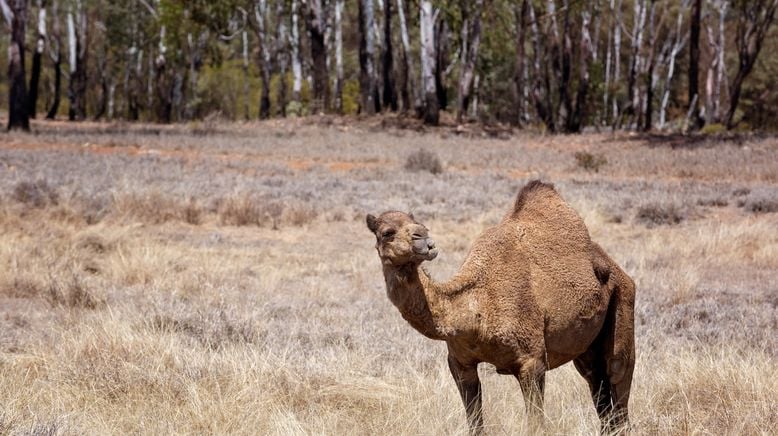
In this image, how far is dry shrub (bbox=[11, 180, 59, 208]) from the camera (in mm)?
13976

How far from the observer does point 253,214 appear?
46.3ft

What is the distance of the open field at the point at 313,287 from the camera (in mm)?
5336

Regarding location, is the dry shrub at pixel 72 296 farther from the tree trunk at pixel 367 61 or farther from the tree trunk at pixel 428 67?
the tree trunk at pixel 367 61

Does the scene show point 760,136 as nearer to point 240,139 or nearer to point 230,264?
point 240,139

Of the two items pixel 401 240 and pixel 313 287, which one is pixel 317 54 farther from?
pixel 401 240

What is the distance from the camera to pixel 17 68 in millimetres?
27219

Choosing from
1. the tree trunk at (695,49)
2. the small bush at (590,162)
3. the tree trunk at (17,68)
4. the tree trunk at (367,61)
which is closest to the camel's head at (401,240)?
the small bush at (590,162)

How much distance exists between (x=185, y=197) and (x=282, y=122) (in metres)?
18.0

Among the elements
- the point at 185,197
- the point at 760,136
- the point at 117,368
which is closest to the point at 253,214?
the point at 185,197

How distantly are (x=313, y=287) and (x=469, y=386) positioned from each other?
5.60 metres

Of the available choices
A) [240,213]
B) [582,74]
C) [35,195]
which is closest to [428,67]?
[582,74]

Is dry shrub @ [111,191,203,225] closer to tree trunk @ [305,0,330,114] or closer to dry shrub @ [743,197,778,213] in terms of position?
dry shrub @ [743,197,778,213]

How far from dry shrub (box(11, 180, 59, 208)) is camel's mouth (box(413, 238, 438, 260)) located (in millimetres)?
11445

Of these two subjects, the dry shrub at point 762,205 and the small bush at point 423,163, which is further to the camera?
the small bush at point 423,163
